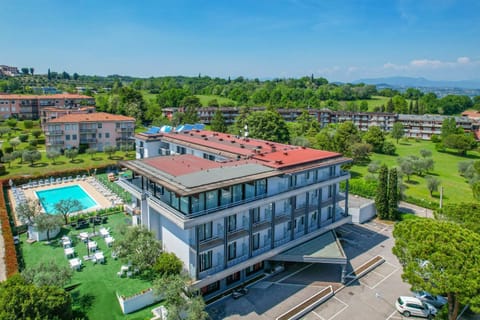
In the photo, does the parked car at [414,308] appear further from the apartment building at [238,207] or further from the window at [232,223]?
the window at [232,223]

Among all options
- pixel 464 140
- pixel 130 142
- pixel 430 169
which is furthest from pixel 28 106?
pixel 464 140

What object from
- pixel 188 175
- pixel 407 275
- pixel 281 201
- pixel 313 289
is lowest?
pixel 313 289

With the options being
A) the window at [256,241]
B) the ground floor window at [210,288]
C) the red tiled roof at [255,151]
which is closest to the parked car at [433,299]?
the window at [256,241]

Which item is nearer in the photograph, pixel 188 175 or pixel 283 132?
pixel 188 175

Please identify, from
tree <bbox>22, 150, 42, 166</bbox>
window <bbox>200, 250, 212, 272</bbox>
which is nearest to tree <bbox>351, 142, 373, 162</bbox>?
window <bbox>200, 250, 212, 272</bbox>

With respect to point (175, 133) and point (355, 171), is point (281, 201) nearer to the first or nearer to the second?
point (175, 133)

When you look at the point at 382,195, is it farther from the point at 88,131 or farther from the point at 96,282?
the point at 88,131
